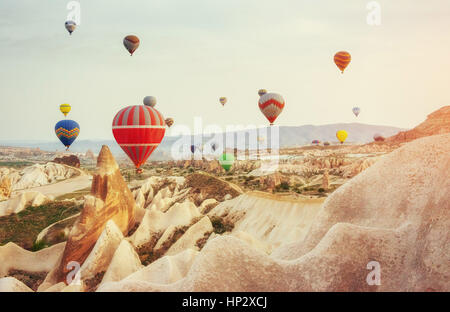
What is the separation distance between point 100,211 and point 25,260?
8.21 meters

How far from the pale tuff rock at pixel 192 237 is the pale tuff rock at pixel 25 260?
9.04 m

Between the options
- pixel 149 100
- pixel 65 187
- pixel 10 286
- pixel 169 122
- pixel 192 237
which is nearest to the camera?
pixel 10 286

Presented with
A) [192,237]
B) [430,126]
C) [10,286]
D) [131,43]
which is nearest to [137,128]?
[192,237]

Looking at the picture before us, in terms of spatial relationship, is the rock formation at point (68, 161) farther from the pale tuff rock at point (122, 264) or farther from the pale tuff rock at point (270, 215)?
the pale tuff rock at point (122, 264)

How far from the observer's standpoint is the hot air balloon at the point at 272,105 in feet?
168

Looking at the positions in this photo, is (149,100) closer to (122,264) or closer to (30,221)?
(30,221)

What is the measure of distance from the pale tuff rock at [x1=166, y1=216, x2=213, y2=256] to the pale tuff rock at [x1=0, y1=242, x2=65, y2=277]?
29.7ft

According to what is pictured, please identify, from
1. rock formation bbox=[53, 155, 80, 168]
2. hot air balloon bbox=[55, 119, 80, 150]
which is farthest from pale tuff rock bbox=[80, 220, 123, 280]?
rock formation bbox=[53, 155, 80, 168]

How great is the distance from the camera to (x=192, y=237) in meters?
28.8

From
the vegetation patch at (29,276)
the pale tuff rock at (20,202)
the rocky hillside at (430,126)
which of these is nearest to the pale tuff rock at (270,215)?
the vegetation patch at (29,276)

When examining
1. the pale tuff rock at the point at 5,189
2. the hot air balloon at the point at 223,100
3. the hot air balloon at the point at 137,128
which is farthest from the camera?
the hot air balloon at the point at 223,100

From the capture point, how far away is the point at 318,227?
38.8 feet

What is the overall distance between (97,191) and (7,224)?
1097 inches
